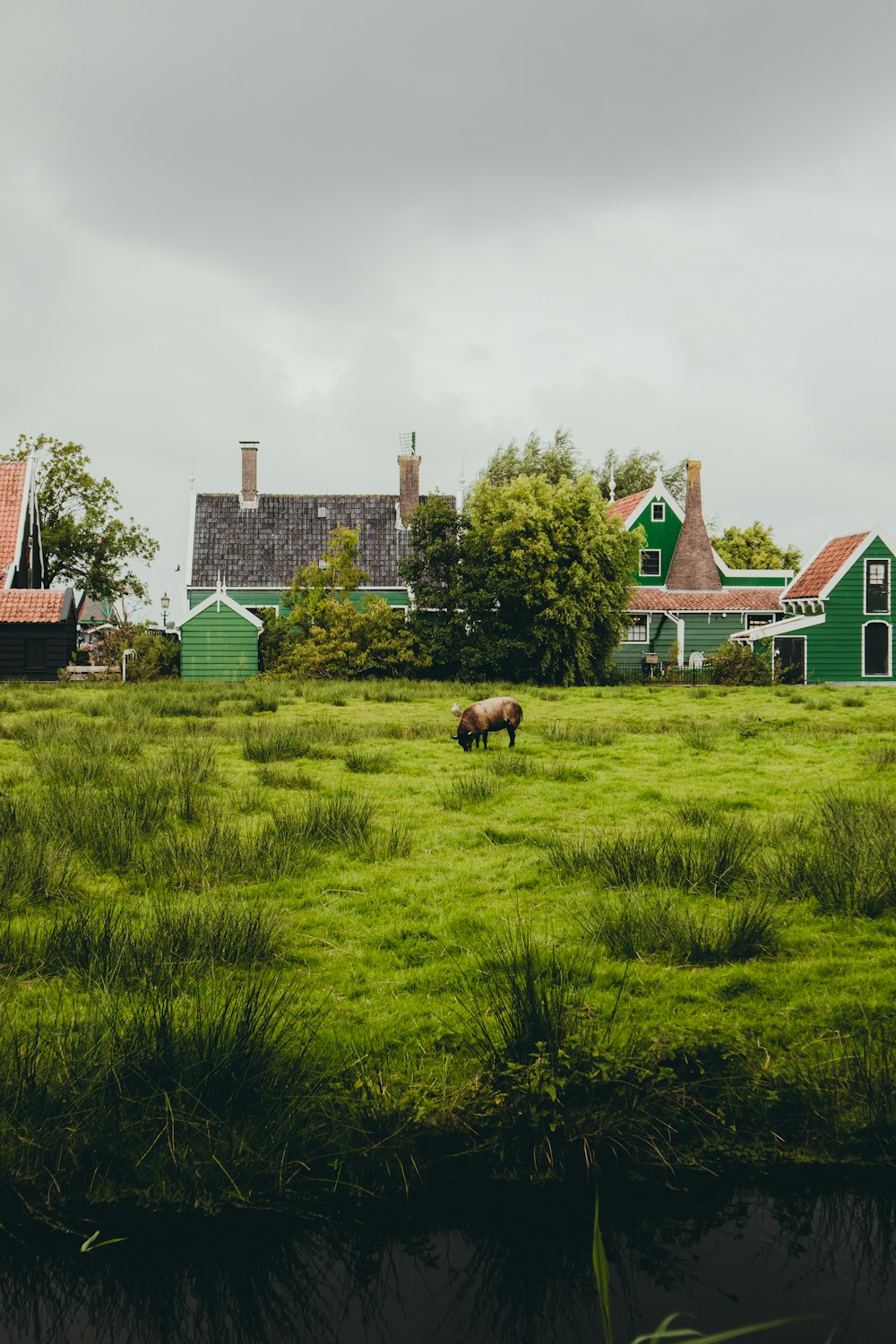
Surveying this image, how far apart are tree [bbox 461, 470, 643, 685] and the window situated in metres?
9.60

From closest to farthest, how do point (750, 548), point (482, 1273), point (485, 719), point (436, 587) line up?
1. point (482, 1273)
2. point (485, 719)
3. point (436, 587)
4. point (750, 548)

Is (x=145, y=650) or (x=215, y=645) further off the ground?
(x=215, y=645)

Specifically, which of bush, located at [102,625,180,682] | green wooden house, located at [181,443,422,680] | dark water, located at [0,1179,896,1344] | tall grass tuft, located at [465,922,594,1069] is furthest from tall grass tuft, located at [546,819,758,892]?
green wooden house, located at [181,443,422,680]

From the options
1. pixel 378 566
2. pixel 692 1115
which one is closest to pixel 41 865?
pixel 692 1115

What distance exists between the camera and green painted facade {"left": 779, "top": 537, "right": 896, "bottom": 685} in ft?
128

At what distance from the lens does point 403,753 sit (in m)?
14.0

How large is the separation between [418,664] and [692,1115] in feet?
108

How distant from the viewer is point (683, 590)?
1828 inches

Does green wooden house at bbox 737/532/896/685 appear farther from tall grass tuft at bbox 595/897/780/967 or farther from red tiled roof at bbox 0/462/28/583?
tall grass tuft at bbox 595/897/780/967

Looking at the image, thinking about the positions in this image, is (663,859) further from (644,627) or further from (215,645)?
(644,627)

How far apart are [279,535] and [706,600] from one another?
71.3ft

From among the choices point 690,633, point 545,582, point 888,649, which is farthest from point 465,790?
point 690,633

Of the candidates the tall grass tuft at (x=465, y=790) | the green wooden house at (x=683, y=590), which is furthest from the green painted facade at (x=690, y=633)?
the tall grass tuft at (x=465, y=790)

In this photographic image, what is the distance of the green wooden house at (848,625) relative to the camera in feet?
128
